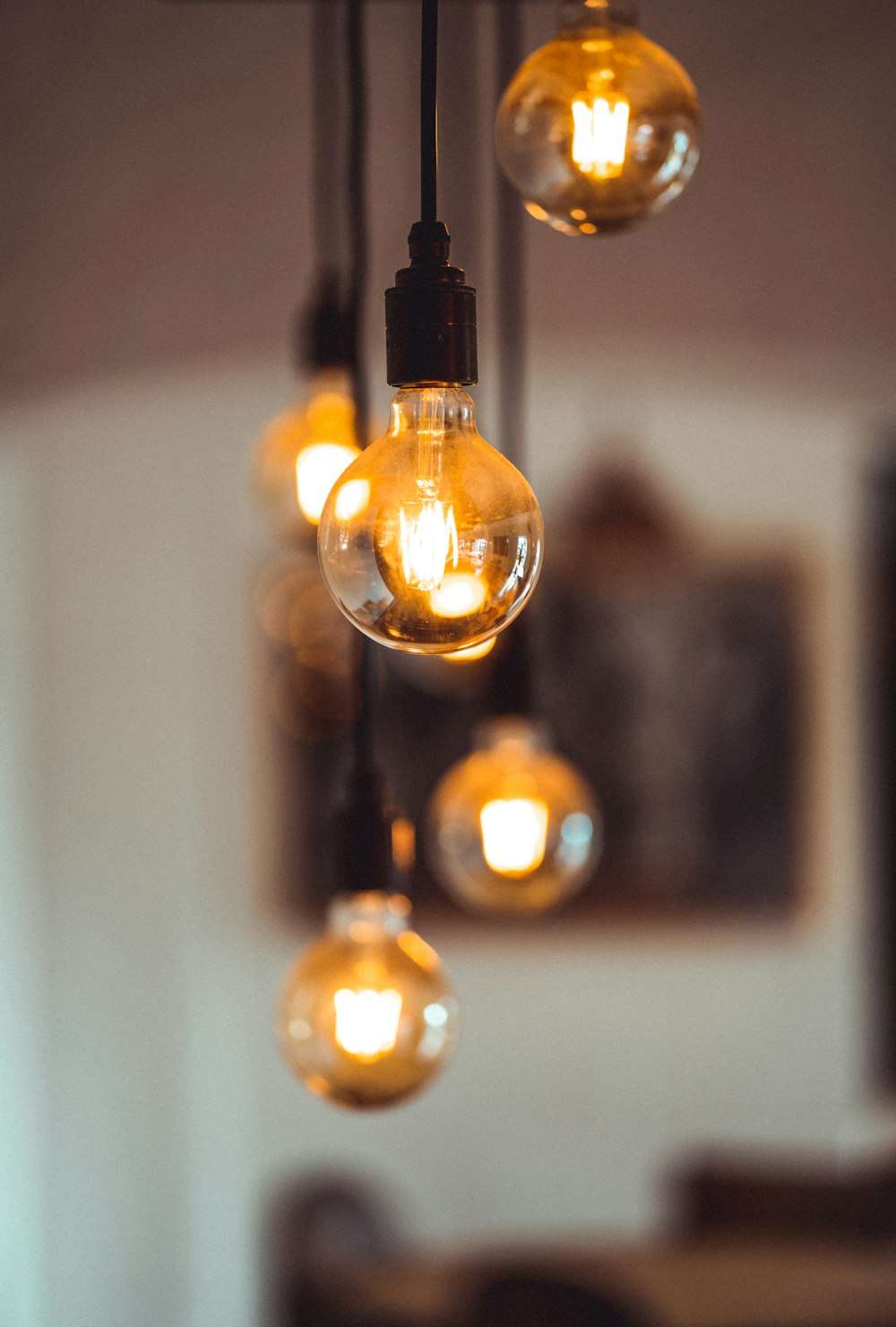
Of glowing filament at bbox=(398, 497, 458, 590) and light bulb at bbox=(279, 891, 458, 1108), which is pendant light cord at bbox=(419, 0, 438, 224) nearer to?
glowing filament at bbox=(398, 497, 458, 590)

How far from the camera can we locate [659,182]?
3.41 feet

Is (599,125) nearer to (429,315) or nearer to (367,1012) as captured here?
(429,315)

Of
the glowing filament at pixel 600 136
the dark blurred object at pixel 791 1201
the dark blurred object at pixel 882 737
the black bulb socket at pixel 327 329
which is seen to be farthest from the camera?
the dark blurred object at pixel 882 737

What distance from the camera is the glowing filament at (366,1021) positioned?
1147 mm

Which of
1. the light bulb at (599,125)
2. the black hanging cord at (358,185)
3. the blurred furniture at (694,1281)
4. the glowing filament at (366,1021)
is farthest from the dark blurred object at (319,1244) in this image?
the light bulb at (599,125)

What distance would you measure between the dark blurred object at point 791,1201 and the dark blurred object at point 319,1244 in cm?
85

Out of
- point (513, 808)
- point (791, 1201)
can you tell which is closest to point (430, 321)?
point (513, 808)

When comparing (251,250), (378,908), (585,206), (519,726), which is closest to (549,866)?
(519,726)

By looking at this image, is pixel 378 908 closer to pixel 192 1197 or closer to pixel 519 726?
pixel 519 726

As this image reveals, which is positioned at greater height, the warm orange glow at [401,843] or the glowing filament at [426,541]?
the glowing filament at [426,541]

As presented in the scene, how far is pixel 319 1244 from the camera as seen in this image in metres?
3.93

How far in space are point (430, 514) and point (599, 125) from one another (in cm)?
41

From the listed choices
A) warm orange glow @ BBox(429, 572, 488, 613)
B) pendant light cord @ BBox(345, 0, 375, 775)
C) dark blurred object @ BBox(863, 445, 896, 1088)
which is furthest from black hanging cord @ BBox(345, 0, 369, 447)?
dark blurred object @ BBox(863, 445, 896, 1088)

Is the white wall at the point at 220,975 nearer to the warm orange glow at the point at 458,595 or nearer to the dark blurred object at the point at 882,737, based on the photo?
the dark blurred object at the point at 882,737
